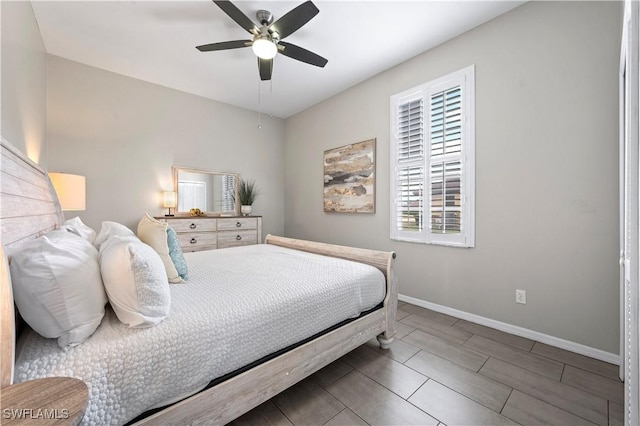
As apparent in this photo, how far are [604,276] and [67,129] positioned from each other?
17.5 ft

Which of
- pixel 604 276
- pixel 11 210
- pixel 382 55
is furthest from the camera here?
pixel 382 55

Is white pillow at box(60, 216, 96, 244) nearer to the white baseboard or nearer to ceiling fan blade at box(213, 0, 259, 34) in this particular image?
ceiling fan blade at box(213, 0, 259, 34)

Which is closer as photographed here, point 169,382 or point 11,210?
point 169,382

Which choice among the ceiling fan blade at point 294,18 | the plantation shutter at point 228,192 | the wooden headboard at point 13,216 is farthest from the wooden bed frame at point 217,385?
the plantation shutter at point 228,192

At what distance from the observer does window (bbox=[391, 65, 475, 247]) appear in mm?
2557

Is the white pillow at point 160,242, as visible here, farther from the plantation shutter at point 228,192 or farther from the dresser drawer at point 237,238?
the plantation shutter at point 228,192

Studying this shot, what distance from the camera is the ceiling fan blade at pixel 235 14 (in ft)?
5.86

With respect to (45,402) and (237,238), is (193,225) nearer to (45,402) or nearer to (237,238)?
(237,238)

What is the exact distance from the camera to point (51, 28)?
2473 mm

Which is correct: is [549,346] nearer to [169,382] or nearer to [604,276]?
[604,276]

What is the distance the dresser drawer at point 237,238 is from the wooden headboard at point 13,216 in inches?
78.2

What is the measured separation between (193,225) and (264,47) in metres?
2.43

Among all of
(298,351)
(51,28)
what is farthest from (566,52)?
(51,28)

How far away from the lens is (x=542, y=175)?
6.98 ft
